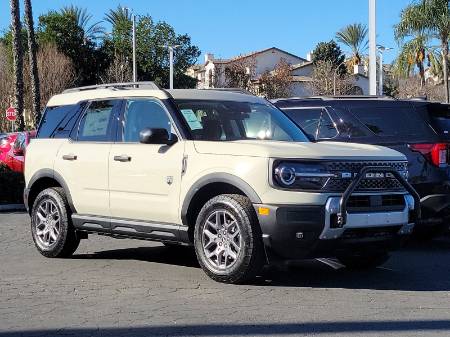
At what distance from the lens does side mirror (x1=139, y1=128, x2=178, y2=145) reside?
21.9 ft

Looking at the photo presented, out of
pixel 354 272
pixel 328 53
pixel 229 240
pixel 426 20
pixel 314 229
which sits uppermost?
pixel 328 53

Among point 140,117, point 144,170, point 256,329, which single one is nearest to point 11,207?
point 140,117

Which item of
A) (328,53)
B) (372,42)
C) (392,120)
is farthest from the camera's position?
(328,53)

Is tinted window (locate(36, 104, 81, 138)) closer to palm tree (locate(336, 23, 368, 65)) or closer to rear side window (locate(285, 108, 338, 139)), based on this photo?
rear side window (locate(285, 108, 338, 139))

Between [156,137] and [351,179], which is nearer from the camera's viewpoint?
[351,179]

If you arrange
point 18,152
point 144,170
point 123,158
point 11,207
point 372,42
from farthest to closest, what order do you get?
point 372,42 → point 18,152 → point 11,207 → point 123,158 → point 144,170

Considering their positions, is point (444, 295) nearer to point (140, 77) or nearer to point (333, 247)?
point (333, 247)

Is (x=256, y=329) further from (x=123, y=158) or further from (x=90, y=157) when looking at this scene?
(x=90, y=157)

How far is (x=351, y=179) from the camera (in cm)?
608

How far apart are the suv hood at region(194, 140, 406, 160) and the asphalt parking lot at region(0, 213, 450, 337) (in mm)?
1287

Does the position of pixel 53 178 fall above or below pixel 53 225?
above

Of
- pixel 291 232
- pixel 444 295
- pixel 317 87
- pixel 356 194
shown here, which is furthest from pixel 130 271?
pixel 317 87

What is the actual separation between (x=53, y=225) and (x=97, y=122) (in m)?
1.38

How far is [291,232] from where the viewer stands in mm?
5840
